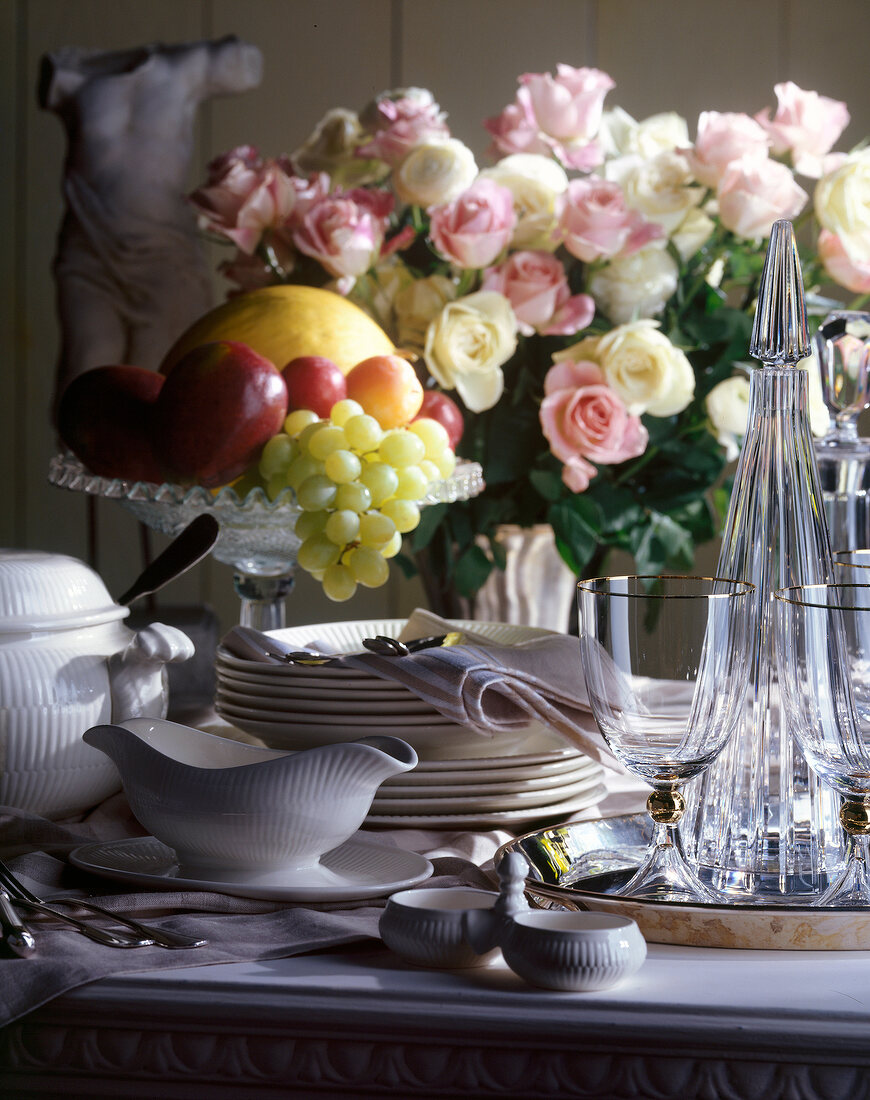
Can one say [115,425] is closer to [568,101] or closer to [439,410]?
[439,410]

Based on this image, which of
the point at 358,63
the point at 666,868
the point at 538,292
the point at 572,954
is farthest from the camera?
the point at 358,63

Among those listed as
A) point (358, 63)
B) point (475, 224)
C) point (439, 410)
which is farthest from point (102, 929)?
point (358, 63)

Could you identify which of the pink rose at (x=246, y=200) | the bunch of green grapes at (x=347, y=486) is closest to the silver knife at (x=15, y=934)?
the bunch of green grapes at (x=347, y=486)

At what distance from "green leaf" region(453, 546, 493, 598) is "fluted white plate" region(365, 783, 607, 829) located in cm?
46

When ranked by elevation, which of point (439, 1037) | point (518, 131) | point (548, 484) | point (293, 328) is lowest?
point (439, 1037)

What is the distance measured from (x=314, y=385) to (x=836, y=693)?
49cm

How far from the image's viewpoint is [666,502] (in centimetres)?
116

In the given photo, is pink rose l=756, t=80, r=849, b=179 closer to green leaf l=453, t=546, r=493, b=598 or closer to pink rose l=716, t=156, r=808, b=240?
pink rose l=716, t=156, r=808, b=240

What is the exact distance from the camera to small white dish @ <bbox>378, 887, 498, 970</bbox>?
1.52 ft

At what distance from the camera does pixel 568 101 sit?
113cm

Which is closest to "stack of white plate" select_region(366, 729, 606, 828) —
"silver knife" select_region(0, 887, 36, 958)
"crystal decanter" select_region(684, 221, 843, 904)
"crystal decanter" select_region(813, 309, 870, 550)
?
"crystal decanter" select_region(684, 221, 843, 904)

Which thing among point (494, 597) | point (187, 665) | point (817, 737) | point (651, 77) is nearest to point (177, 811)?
point (817, 737)

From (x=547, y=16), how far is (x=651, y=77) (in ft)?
0.58

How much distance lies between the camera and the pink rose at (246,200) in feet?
3.71
